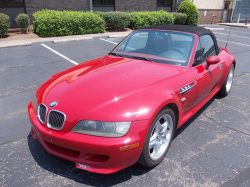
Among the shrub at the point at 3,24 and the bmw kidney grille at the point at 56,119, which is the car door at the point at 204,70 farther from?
the shrub at the point at 3,24

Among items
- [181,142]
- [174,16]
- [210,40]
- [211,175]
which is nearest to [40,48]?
[210,40]

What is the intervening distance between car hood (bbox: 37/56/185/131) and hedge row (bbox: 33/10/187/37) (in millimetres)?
8603

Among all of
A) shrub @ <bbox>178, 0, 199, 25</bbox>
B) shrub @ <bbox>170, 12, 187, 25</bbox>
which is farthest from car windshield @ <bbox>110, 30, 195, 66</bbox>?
shrub @ <bbox>178, 0, 199, 25</bbox>

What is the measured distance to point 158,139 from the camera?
8.98ft

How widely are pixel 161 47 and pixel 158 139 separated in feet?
5.30

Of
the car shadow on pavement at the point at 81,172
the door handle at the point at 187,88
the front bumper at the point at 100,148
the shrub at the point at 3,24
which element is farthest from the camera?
the shrub at the point at 3,24

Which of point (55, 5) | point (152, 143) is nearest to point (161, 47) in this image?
point (152, 143)

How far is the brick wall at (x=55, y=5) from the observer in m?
12.4

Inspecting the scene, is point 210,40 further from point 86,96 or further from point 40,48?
point 40,48

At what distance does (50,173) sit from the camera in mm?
2559

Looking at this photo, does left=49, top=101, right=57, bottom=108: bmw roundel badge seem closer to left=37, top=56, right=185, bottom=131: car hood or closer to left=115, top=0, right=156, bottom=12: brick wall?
left=37, top=56, right=185, bottom=131: car hood

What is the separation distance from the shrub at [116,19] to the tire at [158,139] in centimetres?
1169

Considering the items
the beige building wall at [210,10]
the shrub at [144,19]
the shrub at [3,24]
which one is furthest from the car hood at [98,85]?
the beige building wall at [210,10]

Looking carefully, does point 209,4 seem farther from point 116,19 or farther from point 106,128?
point 106,128
